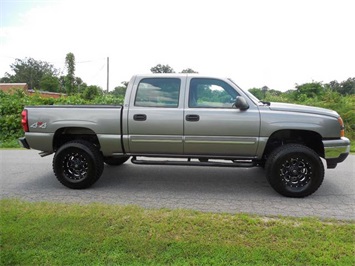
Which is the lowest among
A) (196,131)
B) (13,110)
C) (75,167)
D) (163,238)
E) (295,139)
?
(163,238)

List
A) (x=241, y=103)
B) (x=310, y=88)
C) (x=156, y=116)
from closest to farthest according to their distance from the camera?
(x=241, y=103), (x=156, y=116), (x=310, y=88)

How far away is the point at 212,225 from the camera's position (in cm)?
306

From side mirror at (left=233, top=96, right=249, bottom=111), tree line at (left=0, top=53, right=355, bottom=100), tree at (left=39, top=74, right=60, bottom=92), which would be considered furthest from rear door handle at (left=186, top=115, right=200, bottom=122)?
tree at (left=39, top=74, right=60, bottom=92)

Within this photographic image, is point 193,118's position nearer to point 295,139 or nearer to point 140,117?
point 140,117

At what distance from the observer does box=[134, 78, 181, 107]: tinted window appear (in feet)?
14.4

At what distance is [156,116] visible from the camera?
4.30 metres

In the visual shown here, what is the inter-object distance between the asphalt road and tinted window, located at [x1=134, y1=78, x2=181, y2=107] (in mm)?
1490

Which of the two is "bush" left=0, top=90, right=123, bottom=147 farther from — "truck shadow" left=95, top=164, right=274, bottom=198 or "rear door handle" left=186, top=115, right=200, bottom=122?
"rear door handle" left=186, top=115, right=200, bottom=122

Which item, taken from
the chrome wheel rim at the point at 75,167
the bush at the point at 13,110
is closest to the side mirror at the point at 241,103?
the chrome wheel rim at the point at 75,167

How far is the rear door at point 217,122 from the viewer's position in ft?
13.6

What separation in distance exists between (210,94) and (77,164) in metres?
2.62

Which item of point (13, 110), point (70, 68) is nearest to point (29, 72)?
point (70, 68)

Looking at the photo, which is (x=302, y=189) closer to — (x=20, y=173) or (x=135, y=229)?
(x=135, y=229)

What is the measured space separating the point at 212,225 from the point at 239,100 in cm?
197
